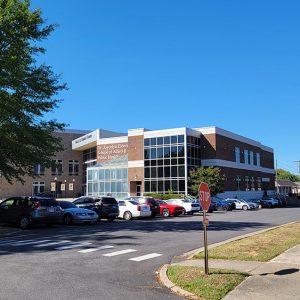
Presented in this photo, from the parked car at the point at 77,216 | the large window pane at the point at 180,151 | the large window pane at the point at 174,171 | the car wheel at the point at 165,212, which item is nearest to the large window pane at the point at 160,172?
the large window pane at the point at 174,171

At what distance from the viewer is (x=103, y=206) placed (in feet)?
84.5

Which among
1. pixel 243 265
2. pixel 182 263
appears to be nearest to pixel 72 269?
pixel 182 263

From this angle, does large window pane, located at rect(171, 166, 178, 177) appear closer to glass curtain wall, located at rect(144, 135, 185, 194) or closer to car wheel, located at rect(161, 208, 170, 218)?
glass curtain wall, located at rect(144, 135, 185, 194)

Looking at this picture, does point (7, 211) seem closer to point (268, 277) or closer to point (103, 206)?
point (103, 206)

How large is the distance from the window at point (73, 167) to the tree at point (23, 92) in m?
59.3

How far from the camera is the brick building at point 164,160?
55.7 meters

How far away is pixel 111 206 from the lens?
2608cm

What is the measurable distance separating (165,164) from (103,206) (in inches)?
1216

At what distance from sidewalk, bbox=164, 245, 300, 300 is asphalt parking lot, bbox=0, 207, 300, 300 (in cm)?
117

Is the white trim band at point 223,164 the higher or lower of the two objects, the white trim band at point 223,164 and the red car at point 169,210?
the higher

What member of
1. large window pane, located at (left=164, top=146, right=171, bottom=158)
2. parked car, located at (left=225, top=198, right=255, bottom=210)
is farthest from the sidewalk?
large window pane, located at (left=164, top=146, right=171, bottom=158)

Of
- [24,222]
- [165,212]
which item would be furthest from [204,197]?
[165,212]

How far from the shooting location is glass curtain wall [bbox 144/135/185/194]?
5491cm

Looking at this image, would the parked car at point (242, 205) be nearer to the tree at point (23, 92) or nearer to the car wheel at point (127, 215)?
the car wheel at point (127, 215)
